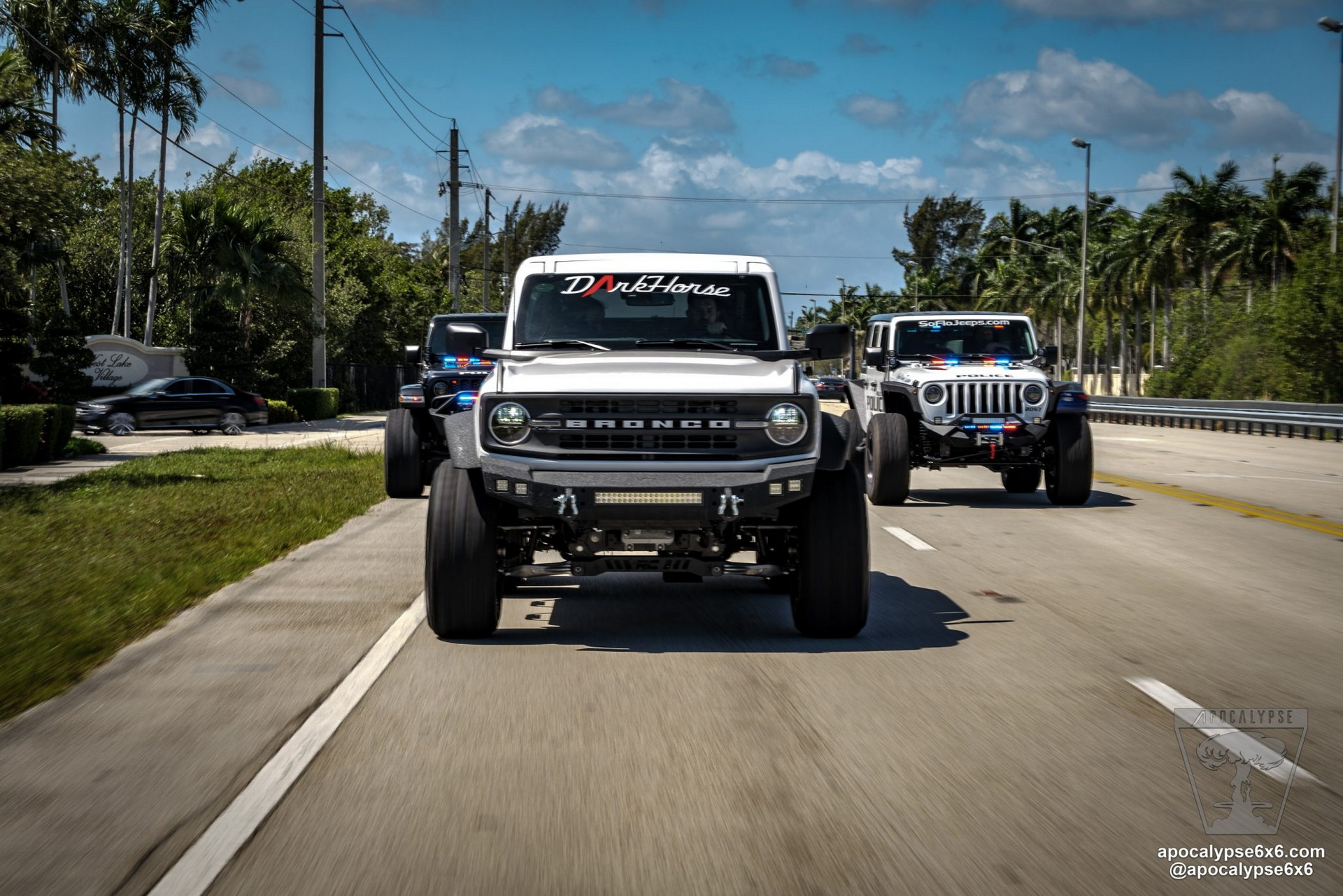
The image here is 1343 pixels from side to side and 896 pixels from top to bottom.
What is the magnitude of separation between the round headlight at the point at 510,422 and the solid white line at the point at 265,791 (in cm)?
130

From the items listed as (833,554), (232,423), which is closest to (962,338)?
(833,554)

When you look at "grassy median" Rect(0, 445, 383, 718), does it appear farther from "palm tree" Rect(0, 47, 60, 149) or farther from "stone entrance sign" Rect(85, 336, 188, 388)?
"stone entrance sign" Rect(85, 336, 188, 388)


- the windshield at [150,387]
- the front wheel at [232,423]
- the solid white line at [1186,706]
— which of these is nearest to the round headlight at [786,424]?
the solid white line at [1186,706]

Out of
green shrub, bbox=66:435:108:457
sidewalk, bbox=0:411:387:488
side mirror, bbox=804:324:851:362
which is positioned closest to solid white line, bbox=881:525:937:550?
side mirror, bbox=804:324:851:362

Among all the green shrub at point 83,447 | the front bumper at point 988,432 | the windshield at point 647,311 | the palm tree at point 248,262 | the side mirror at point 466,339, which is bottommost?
the green shrub at point 83,447

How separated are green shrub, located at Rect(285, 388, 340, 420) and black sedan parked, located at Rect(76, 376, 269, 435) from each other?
5783mm

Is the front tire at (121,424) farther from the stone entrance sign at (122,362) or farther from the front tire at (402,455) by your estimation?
the front tire at (402,455)

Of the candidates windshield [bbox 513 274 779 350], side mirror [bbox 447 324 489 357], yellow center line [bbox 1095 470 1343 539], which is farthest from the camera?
yellow center line [bbox 1095 470 1343 539]

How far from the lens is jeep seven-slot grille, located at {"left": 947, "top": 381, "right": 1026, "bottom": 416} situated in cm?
1541

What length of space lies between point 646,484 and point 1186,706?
2.76m

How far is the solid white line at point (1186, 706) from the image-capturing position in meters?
5.16

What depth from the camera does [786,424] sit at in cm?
729

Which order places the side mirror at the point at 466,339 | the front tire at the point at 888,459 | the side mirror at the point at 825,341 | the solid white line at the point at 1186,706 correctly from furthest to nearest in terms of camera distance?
the front tire at the point at 888,459 → the side mirror at the point at 825,341 → the side mirror at the point at 466,339 → the solid white line at the point at 1186,706

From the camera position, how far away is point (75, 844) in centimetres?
436
